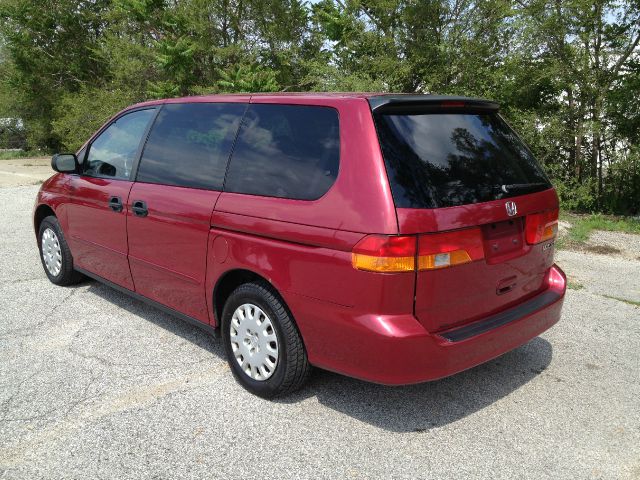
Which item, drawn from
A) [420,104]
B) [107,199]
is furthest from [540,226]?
[107,199]

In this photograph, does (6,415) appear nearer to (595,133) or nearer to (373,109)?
(373,109)

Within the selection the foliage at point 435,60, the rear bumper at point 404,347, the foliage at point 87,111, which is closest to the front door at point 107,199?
the rear bumper at point 404,347

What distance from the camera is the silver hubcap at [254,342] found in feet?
10.7

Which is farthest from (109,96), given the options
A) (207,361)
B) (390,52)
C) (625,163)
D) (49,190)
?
(207,361)

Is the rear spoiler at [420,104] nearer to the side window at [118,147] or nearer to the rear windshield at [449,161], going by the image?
the rear windshield at [449,161]

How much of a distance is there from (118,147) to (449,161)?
2788mm

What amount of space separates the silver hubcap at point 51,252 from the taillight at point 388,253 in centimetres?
371

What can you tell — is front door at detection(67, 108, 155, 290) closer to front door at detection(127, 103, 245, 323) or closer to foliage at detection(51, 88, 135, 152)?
front door at detection(127, 103, 245, 323)

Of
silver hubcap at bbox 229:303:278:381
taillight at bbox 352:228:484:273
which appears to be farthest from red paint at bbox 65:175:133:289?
taillight at bbox 352:228:484:273

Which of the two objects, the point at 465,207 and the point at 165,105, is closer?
the point at 465,207

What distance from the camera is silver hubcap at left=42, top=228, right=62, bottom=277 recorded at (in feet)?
17.4

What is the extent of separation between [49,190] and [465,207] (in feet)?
13.4

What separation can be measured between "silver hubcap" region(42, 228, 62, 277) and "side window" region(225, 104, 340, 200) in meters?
2.73

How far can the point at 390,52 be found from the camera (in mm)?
11359
